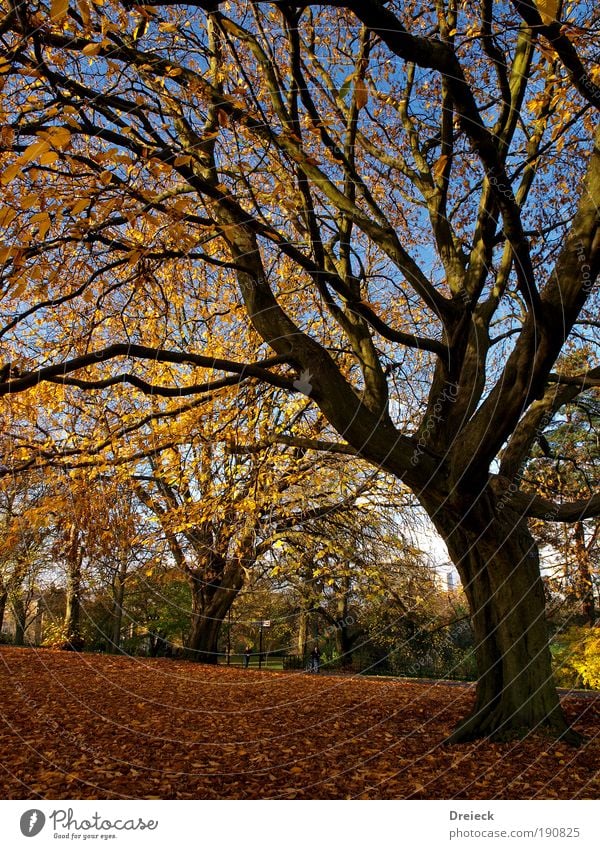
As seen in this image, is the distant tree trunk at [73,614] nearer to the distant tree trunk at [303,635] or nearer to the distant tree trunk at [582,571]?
the distant tree trunk at [303,635]

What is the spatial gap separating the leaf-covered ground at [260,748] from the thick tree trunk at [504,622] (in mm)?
306

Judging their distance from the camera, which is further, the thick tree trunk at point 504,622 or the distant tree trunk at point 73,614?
the distant tree trunk at point 73,614

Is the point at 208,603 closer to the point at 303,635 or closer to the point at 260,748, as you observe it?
the point at 303,635

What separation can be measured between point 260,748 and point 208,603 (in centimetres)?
1082

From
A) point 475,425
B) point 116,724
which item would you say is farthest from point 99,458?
point 475,425

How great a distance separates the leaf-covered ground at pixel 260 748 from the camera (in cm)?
434

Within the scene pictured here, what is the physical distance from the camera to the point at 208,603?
1603cm

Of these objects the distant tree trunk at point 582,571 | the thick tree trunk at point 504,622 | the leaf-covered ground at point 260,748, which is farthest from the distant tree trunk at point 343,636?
the thick tree trunk at point 504,622

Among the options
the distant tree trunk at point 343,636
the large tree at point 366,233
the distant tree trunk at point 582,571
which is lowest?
the distant tree trunk at point 343,636

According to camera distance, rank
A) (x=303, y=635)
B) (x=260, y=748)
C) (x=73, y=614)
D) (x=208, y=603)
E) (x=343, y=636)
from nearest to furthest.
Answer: (x=260, y=748), (x=208, y=603), (x=73, y=614), (x=303, y=635), (x=343, y=636)

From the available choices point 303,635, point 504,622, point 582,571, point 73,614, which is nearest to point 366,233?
point 504,622

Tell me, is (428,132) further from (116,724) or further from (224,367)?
(116,724)

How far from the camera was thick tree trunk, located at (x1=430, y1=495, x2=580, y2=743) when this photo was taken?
20.2 ft
